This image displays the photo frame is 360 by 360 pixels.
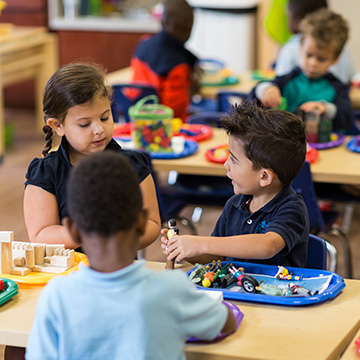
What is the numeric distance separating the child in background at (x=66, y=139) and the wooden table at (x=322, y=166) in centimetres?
68

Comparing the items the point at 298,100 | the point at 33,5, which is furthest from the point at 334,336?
the point at 33,5

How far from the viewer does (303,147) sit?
1744 mm

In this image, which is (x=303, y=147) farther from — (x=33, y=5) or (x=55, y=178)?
(x=33, y=5)

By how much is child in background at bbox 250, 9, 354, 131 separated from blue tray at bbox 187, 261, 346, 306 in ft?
4.63

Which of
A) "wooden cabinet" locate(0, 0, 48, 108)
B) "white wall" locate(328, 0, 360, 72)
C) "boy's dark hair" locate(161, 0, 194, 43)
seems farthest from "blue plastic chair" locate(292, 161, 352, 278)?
"wooden cabinet" locate(0, 0, 48, 108)

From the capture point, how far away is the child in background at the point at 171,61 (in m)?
3.66

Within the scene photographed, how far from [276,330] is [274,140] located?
0.54m

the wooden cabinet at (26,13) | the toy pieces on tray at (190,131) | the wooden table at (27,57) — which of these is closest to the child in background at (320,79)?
the toy pieces on tray at (190,131)

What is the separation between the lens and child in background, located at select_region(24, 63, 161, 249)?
1852 mm

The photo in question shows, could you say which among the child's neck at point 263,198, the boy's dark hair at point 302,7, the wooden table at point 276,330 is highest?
the boy's dark hair at point 302,7

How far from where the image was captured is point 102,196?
42.1 inches

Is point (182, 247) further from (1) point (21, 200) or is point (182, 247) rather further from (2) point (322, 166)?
(1) point (21, 200)

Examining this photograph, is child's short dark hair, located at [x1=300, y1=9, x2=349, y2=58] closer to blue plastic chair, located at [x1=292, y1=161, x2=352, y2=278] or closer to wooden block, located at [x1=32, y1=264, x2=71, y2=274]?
blue plastic chair, located at [x1=292, y1=161, x2=352, y2=278]

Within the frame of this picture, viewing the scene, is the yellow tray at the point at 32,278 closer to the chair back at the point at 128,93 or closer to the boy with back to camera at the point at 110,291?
the boy with back to camera at the point at 110,291
